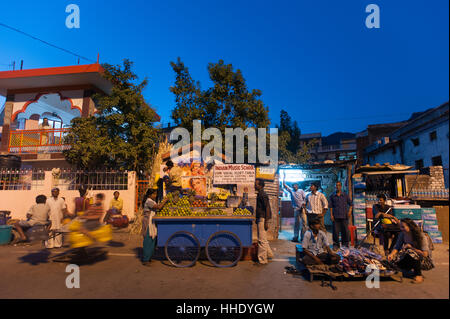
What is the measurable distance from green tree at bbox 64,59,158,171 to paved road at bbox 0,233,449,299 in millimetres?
5762

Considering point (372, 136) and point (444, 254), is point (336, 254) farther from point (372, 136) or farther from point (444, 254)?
point (372, 136)

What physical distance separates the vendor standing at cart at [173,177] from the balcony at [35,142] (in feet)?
29.7

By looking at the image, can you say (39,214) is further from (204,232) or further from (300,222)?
(300,222)

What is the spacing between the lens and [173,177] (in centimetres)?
953

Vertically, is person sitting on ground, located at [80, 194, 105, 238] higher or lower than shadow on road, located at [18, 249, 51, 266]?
higher

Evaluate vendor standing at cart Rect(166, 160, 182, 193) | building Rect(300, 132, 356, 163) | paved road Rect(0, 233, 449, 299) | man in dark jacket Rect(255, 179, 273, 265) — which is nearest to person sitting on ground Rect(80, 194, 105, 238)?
paved road Rect(0, 233, 449, 299)

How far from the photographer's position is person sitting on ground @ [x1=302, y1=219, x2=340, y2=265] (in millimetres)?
5035

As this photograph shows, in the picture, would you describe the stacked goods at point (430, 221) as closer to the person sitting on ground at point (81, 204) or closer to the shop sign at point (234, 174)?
the shop sign at point (234, 174)

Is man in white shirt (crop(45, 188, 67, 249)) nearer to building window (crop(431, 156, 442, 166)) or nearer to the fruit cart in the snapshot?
the fruit cart

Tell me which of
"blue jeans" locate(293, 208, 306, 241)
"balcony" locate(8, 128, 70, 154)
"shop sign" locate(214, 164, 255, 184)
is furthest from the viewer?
"balcony" locate(8, 128, 70, 154)

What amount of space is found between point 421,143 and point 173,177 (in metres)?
19.1
